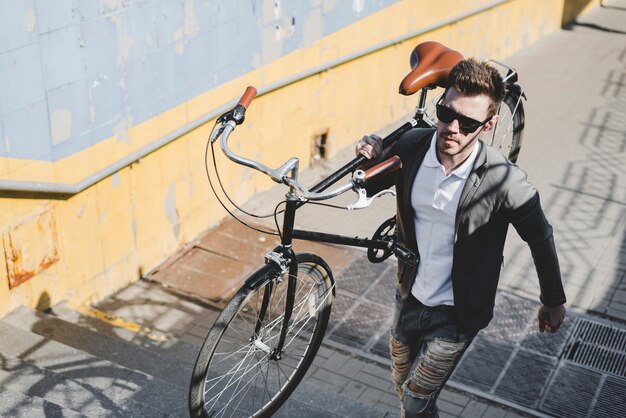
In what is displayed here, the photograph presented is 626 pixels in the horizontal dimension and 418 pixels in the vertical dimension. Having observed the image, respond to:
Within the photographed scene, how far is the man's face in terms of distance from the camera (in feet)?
13.1

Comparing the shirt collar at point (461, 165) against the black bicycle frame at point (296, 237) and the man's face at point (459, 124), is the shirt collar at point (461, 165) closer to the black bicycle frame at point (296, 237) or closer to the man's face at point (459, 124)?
the man's face at point (459, 124)

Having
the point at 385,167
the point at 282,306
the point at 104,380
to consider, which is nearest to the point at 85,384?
the point at 104,380

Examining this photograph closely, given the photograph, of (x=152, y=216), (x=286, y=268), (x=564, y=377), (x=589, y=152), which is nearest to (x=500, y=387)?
(x=564, y=377)

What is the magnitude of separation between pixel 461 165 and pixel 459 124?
8.7 inches

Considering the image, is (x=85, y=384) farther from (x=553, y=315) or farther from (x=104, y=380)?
(x=553, y=315)

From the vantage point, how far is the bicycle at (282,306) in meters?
4.43

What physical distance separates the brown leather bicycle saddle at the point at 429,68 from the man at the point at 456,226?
2.37 ft

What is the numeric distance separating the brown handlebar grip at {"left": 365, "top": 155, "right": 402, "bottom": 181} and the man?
134 mm

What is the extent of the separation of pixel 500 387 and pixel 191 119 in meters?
3.52

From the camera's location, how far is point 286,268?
4547 millimetres

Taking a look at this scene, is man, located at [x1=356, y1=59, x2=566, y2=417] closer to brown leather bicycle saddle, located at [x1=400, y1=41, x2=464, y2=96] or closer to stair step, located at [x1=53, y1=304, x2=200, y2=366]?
brown leather bicycle saddle, located at [x1=400, y1=41, x2=464, y2=96]

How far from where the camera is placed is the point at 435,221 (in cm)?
419

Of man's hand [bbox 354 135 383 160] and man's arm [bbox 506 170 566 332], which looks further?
man's hand [bbox 354 135 383 160]

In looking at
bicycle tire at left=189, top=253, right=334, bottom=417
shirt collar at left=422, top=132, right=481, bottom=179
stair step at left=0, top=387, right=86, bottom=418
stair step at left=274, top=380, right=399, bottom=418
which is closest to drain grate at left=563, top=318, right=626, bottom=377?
stair step at left=274, top=380, right=399, bottom=418
